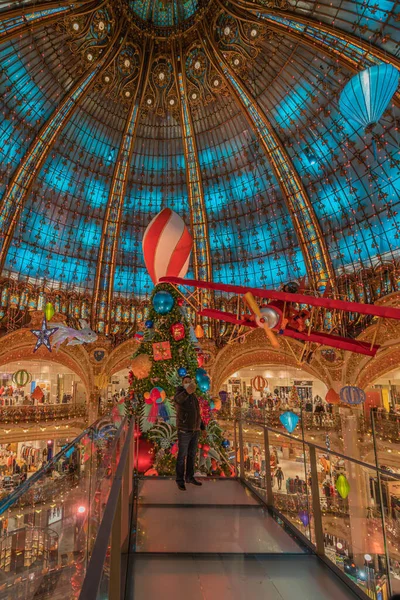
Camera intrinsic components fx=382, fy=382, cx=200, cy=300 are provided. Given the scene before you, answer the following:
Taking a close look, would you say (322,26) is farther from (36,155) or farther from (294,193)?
(36,155)

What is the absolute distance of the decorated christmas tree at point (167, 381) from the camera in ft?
24.9

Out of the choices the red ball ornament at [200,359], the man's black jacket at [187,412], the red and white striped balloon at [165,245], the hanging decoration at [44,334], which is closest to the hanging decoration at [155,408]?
the red ball ornament at [200,359]

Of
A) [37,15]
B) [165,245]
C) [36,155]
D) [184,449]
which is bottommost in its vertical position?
[184,449]

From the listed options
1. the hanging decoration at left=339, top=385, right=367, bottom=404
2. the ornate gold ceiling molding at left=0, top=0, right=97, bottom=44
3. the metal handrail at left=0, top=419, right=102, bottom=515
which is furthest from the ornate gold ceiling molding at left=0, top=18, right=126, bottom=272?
the metal handrail at left=0, top=419, right=102, bottom=515

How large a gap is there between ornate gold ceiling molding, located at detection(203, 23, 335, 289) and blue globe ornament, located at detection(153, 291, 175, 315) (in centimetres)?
1600

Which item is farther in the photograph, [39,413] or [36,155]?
[39,413]

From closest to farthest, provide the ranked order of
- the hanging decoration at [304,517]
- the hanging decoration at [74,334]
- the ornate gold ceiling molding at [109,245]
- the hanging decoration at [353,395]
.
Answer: the hanging decoration at [304,517] → the hanging decoration at [353,395] → the hanging decoration at [74,334] → the ornate gold ceiling molding at [109,245]

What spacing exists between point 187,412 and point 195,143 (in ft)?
75.2

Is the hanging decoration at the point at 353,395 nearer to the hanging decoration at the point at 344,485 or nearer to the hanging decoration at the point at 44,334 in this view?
the hanging decoration at the point at 344,485

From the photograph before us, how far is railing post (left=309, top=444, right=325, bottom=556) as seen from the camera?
378cm

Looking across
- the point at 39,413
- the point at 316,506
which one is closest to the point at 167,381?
the point at 316,506

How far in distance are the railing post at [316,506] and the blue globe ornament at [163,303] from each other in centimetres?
529

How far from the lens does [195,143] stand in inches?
986

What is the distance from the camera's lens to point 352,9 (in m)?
15.7
